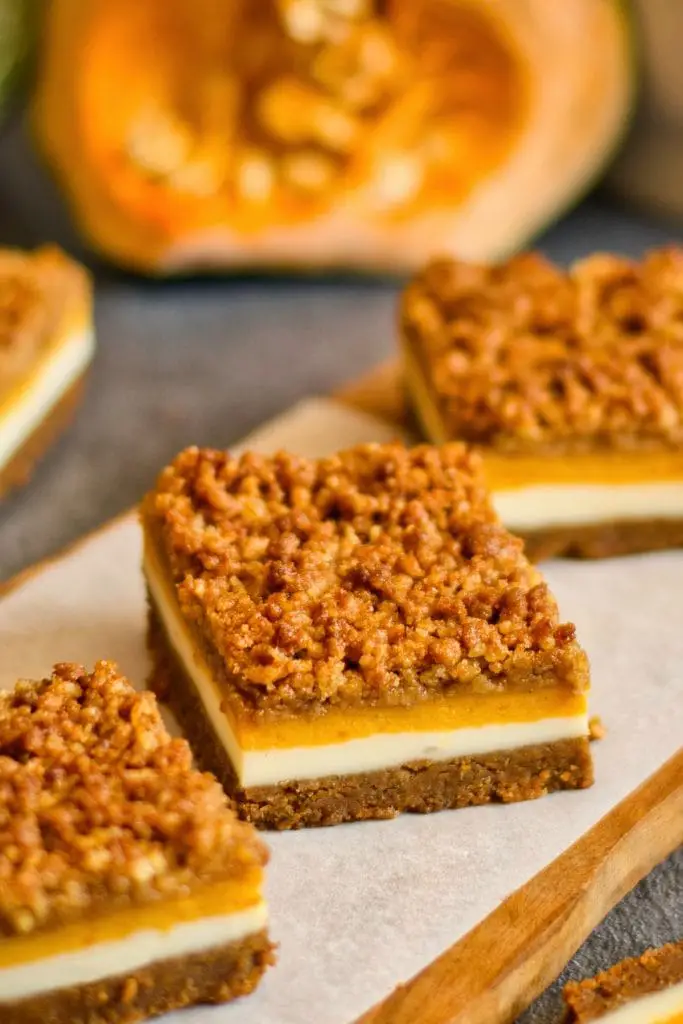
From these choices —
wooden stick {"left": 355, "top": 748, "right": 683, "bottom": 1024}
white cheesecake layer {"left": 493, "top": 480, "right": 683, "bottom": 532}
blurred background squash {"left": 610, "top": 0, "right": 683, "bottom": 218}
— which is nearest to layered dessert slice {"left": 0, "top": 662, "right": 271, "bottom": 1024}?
wooden stick {"left": 355, "top": 748, "right": 683, "bottom": 1024}

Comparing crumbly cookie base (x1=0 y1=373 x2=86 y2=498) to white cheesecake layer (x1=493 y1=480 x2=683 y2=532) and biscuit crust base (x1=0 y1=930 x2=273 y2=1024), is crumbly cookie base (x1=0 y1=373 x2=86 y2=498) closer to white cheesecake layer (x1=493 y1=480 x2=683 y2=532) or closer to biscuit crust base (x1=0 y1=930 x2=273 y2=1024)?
white cheesecake layer (x1=493 y1=480 x2=683 y2=532)

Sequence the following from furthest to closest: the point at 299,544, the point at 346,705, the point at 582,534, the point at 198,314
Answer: the point at 198,314, the point at 582,534, the point at 299,544, the point at 346,705

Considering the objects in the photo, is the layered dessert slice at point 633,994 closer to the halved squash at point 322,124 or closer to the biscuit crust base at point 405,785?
the biscuit crust base at point 405,785

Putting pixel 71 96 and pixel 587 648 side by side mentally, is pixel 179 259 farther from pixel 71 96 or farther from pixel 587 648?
pixel 587 648

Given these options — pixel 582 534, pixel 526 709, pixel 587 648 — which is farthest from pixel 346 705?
pixel 582 534

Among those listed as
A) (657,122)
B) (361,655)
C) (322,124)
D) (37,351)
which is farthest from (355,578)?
(657,122)

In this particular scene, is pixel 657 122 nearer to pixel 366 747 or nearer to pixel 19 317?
pixel 19 317
